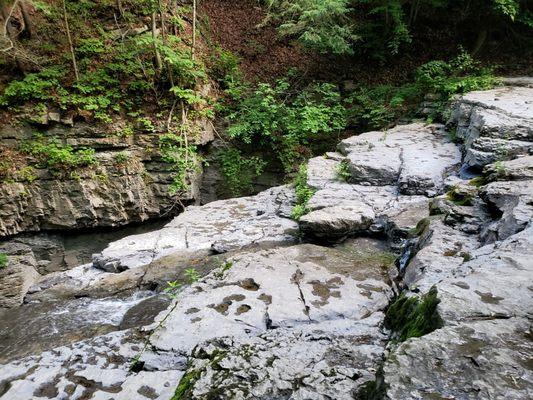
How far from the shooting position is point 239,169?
11289 millimetres

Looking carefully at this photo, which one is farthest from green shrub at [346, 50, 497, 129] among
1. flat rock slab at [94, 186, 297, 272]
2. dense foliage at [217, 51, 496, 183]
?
flat rock slab at [94, 186, 297, 272]

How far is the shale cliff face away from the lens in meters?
8.73

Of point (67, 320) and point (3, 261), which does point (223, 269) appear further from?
point (3, 261)

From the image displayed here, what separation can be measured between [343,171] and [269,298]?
466cm

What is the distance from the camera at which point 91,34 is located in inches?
413

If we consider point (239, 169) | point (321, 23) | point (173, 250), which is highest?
point (321, 23)

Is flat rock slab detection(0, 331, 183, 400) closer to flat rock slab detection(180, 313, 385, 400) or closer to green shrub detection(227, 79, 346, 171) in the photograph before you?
flat rock slab detection(180, 313, 385, 400)

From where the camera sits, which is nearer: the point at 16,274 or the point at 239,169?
the point at 16,274

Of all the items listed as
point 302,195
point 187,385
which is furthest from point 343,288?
point 302,195

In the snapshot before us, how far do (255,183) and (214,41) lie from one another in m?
5.72

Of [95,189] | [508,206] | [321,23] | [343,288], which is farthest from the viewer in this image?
[321,23]

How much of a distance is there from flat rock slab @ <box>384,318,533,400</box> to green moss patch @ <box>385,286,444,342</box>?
0.21 metres

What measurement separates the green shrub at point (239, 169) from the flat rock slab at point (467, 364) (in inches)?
372

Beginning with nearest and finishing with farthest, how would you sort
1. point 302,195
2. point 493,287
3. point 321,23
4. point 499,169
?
point 493,287 < point 499,169 < point 302,195 < point 321,23
